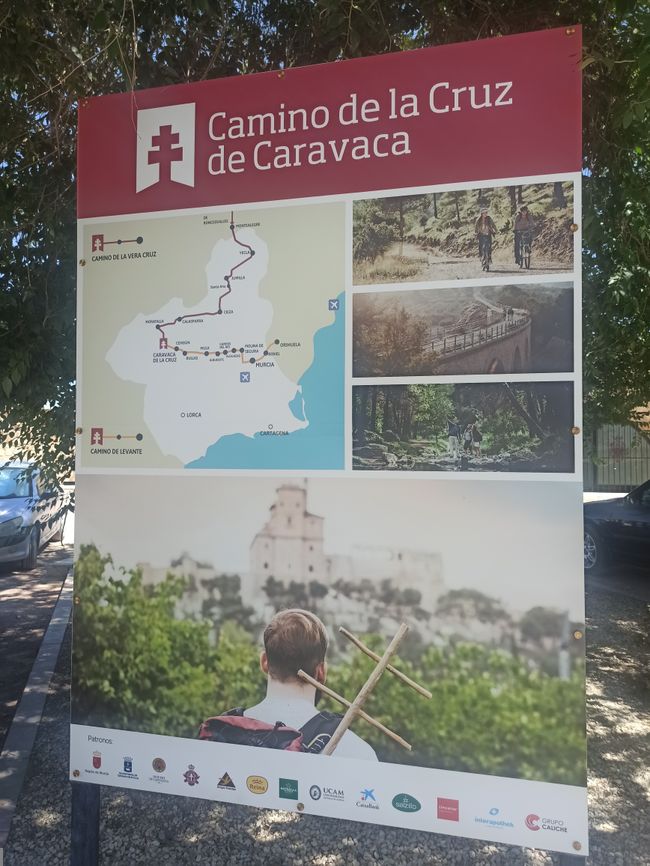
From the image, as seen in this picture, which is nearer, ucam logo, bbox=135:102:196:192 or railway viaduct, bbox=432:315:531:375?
railway viaduct, bbox=432:315:531:375

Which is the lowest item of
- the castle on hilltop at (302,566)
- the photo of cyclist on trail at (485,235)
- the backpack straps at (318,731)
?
the backpack straps at (318,731)

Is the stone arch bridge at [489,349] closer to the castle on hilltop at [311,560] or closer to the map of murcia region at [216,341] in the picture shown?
the map of murcia region at [216,341]

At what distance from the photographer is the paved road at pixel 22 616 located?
17.7ft

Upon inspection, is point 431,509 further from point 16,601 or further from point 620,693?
point 16,601

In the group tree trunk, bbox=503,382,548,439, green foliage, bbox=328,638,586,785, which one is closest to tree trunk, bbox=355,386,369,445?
tree trunk, bbox=503,382,548,439

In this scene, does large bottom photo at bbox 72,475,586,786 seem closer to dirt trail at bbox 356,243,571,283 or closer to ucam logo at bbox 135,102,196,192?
dirt trail at bbox 356,243,571,283

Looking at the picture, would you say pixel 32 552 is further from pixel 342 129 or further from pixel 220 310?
pixel 342 129

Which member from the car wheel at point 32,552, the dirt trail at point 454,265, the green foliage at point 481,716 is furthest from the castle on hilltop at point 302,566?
the car wheel at point 32,552

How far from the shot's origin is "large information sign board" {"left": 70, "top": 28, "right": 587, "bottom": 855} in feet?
7.09

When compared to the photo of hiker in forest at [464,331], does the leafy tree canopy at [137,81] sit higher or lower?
higher

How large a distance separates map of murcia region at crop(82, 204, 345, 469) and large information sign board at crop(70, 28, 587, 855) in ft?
0.03

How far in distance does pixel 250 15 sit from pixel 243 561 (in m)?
2.99

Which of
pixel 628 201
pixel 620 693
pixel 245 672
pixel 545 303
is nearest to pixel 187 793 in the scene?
pixel 245 672

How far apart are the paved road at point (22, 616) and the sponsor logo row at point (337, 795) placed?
2393 mm
